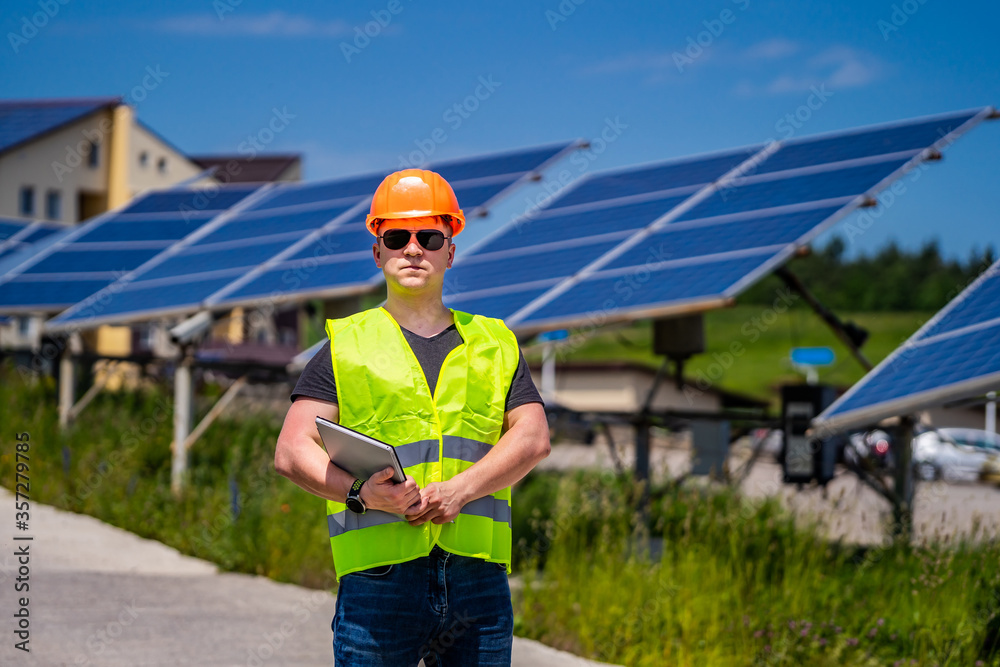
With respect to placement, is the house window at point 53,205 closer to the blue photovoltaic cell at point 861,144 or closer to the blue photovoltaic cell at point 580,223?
the blue photovoltaic cell at point 580,223

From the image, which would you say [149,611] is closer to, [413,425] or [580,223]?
[413,425]

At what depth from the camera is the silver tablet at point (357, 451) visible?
3.00m

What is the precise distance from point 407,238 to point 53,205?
44438 millimetres

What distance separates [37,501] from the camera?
11883 millimetres

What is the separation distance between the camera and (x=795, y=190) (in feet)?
34.3

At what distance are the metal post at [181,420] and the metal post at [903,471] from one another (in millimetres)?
7104

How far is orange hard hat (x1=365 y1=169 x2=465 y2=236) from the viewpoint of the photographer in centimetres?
347

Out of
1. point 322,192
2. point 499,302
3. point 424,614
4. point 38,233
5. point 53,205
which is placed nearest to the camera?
point 424,614

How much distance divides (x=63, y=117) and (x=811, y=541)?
40.5 m

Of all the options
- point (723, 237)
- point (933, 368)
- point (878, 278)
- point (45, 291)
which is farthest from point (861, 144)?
point (878, 278)

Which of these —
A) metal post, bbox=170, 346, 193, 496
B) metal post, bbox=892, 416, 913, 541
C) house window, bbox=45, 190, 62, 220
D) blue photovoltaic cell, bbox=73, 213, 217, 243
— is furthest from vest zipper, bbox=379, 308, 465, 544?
house window, bbox=45, 190, 62, 220

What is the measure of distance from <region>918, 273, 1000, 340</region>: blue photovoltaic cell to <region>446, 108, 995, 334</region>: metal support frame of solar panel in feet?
4.17

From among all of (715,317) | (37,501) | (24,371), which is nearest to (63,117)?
(24,371)

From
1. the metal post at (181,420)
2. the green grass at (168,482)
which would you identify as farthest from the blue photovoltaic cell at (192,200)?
the metal post at (181,420)
